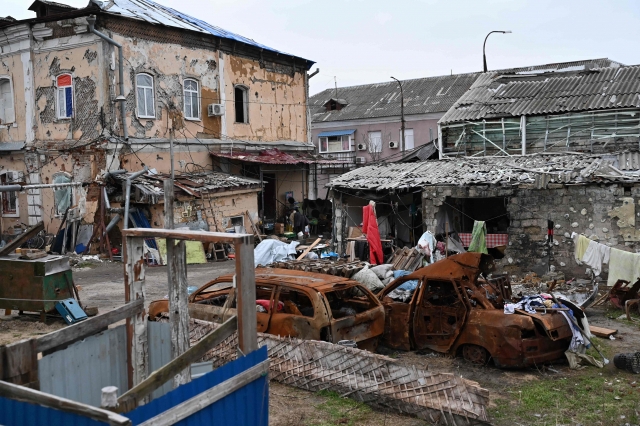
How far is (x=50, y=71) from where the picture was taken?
2116 cm

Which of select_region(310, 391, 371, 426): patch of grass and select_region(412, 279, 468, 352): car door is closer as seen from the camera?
select_region(310, 391, 371, 426): patch of grass

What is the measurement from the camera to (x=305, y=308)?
9.78 meters

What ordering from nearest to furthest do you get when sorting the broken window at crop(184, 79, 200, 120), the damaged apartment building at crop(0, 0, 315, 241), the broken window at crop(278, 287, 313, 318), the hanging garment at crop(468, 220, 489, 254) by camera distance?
the broken window at crop(278, 287, 313, 318), the hanging garment at crop(468, 220, 489, 254), the damaged apartment building at crop(0, 0, 315, 241), the broken window at crop(184, 79, 200, 120)


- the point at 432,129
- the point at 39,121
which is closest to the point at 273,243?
the point at 39,121

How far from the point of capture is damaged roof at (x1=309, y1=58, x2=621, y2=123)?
37719mm

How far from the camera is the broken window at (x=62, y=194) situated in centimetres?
2092

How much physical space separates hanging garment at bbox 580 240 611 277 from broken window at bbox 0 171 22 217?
1908 cm

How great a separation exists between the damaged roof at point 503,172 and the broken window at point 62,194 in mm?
9138

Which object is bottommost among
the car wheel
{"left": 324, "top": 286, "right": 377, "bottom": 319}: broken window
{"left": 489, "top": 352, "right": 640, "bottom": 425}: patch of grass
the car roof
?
{"left": 489, "top": 352, "right": 640, "bottom": 425}: patch of grass

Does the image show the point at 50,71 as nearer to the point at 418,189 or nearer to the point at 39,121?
the point at 39,121

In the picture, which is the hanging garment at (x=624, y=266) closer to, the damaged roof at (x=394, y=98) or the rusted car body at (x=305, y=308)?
the rusted car body at (x=305, y=308)

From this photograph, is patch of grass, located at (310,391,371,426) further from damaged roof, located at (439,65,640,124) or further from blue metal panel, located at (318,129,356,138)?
blue metal panel, located at (318,129,356,138)

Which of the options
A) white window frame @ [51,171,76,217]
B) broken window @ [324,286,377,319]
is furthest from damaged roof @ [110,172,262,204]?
broken window @ [324,286,377,319]

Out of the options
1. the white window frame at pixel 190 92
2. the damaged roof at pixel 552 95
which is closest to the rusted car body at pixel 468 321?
the damaged roof at pixel 552 95
